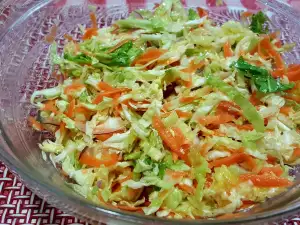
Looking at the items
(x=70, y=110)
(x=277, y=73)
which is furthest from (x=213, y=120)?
(x=70, y=110)

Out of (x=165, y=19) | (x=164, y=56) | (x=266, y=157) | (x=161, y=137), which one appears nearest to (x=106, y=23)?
(x=165, y=19)

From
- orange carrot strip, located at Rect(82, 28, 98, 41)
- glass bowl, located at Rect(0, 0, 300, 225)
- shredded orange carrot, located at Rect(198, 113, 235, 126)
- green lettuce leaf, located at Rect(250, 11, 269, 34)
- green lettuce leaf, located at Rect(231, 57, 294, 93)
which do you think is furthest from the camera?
green lettuce leaf, located at Rect(250, 11, 269, 34)

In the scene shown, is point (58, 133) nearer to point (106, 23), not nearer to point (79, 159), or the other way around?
point (79, 159)

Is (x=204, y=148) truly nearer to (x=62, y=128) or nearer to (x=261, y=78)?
(x=261, y=78)

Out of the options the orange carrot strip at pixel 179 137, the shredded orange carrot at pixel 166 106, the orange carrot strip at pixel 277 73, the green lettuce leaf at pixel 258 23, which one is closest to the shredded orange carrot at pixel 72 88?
the shredded orange carrot at pixel 166 106

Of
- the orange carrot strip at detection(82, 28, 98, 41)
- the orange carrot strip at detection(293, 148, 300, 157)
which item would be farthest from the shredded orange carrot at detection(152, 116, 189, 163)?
Result: the orange carrot strip at detection(82, 28, 98, 41)

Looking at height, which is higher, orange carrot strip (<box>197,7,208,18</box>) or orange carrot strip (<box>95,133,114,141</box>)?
orange carrot strip (<box>197,7,208,18</box>)

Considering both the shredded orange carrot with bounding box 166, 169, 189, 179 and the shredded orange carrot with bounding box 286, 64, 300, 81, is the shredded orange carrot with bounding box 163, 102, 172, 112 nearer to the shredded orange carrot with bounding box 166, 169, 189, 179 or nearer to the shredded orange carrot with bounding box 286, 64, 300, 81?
the shredded orange carrot with bounding box 166, 169, 189, 179

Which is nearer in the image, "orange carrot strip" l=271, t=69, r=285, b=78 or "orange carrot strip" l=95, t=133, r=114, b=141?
"orange carrot strip" l=95, t=133, r=114, b=141
